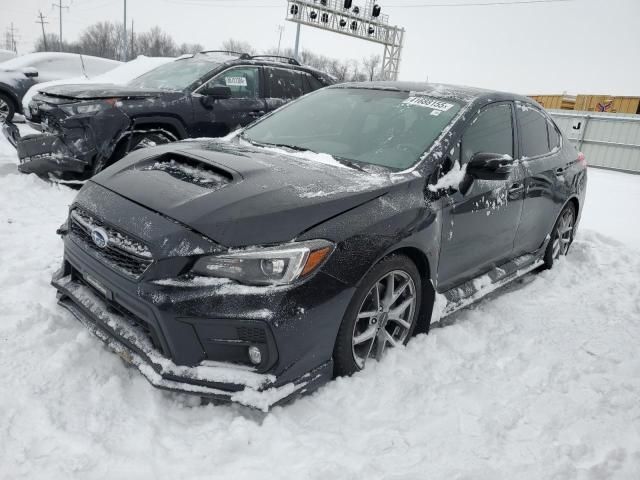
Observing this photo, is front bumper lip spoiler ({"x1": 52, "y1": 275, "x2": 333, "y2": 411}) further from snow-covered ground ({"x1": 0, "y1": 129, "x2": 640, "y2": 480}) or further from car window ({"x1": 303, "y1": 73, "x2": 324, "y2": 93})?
car window ({"x1": 303, "y1": 73, "x2": 324, "y2": 93})

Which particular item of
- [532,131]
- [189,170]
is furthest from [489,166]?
[189,170]

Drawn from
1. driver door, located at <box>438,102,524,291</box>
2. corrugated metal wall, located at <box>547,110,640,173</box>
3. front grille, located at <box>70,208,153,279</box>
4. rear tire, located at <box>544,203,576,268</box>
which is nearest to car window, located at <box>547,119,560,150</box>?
rear tire, located at <box>544,203,576,268</box>

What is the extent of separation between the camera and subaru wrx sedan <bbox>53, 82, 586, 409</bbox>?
2.14m

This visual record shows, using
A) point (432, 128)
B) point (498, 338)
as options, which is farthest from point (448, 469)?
point (432, 128)

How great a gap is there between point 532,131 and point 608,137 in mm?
14734

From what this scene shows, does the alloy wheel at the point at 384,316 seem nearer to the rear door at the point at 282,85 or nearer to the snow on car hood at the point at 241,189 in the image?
the snow on car hood at the point at 241,189

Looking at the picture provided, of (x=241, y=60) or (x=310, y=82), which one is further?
(x=310, y=82)

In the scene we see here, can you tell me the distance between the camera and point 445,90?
355 cm

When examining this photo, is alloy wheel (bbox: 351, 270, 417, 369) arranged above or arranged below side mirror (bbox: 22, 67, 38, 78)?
below

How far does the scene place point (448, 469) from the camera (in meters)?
2.14

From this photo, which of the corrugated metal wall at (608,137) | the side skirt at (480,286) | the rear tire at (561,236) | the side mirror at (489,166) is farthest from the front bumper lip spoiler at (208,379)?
the corrugated metal wall at (608,137)

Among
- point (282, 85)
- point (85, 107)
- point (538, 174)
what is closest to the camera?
point (538, 174)

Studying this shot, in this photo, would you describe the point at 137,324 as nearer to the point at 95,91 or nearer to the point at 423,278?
the point at 423,278

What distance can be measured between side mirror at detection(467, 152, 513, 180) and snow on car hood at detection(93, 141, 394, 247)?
0.62m
